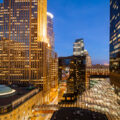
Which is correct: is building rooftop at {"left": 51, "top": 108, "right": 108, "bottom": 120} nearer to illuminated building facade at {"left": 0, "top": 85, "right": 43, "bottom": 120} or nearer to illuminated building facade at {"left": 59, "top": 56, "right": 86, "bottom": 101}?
illuminated building facade at {"left": 59, "top": 56, "right": 86, "bottom": 101}

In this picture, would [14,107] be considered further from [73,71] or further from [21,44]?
[21,44]

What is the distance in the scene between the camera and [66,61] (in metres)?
66.1

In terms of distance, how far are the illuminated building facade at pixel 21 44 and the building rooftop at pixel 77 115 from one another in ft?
179

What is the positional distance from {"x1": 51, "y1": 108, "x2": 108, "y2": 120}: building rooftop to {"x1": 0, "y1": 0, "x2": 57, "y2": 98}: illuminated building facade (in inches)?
2153

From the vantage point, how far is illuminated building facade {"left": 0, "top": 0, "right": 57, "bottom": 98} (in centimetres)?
9638

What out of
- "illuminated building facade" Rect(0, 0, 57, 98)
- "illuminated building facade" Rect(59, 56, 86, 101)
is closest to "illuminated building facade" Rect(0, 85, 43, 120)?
"illuminated building facade" Rect(59, 56, 86, 101)

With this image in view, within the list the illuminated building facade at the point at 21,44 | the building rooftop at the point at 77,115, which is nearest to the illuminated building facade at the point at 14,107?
the building rooftop at the point at 77,115

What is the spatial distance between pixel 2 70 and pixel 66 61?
6542cm

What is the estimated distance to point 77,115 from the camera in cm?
4066

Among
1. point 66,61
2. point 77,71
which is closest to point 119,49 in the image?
point 77,71

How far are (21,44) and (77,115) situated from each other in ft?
260

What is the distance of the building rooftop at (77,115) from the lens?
3903 centimetres

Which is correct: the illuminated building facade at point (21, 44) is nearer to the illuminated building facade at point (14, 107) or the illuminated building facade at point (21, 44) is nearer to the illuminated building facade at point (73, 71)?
the illuminated building facade at point (14, 107)

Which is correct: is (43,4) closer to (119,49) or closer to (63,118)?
(119,49)
